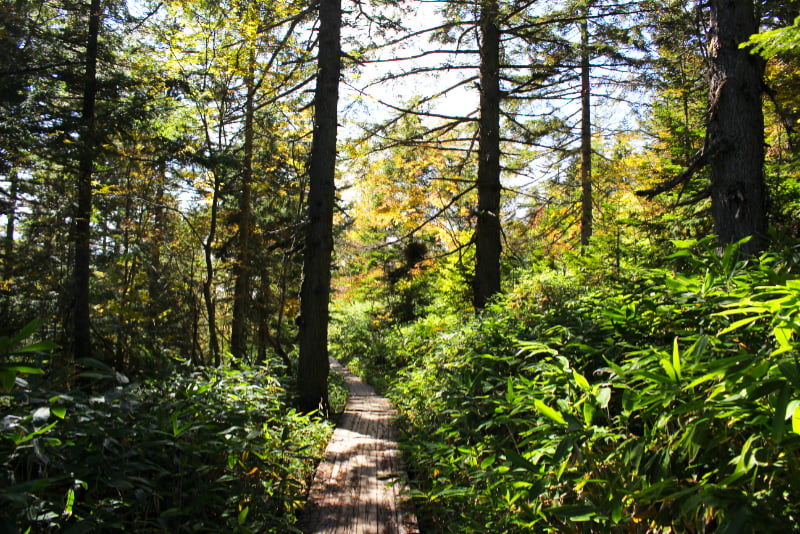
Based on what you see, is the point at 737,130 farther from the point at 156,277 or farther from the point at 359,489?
the point at 156,277

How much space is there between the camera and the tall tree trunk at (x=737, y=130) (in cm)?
454

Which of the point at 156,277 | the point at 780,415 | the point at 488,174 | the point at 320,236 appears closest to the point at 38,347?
the point at 780,415

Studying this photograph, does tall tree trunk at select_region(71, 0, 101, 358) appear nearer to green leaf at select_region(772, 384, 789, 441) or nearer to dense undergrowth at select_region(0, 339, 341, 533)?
dense undergrowth at select_region(0, 339, 341, 533)

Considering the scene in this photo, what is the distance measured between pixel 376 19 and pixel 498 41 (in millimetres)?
2436

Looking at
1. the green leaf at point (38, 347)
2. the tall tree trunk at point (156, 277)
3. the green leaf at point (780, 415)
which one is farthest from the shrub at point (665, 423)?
the tall tree trunk at point (156, 277)

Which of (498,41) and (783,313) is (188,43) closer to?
(498,41)

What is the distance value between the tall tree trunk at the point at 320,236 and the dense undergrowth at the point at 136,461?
333cm

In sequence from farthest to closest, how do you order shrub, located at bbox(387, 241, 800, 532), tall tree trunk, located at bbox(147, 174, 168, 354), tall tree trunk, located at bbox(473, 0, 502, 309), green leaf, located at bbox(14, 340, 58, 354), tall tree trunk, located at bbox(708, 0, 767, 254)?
tall tree trunk, located at bbox(147, 174, 168, 354) → tall tree trunk, located at bbox(473, 0, 502, 309) → tall tree trunk, located at bbox(708, 0, 767, 254) → green leaf, located at bbox(14, 340, 58, 354) → shrub, located at bbox(387, 241, 800, 532)

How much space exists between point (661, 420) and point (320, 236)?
6.43 meters

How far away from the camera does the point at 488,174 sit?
872 cm

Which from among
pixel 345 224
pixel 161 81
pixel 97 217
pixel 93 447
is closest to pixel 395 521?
pixel 93 447

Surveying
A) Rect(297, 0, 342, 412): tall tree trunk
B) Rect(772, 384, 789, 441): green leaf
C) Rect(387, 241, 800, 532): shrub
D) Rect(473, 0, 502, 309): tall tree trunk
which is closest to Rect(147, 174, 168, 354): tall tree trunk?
Rect(297, 0, 342, 412): tall tree trunk

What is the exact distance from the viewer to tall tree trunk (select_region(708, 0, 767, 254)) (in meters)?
4.54

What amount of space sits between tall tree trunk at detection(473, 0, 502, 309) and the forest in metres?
0.05
